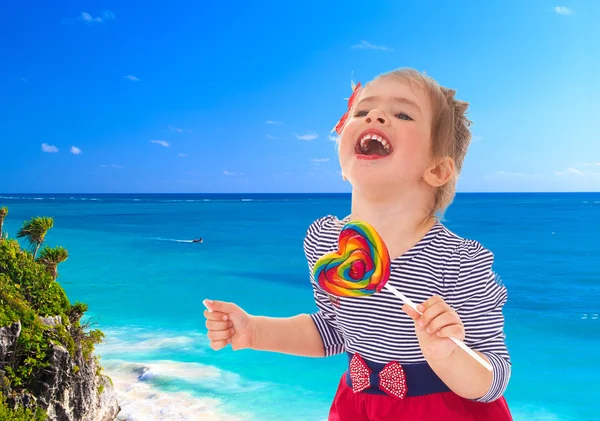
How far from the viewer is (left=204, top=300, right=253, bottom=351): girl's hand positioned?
6.48ft

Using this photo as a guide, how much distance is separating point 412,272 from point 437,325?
332mm

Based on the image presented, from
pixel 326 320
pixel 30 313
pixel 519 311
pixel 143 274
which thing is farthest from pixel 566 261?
pixel 326 320

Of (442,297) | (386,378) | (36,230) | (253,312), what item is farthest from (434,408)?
(253,312)

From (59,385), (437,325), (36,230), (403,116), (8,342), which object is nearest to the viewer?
(437,325)

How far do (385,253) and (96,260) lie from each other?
92.8 ft

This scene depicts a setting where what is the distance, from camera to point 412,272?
5.72 ft

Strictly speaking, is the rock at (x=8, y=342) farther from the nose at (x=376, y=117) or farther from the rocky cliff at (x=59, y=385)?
the nose at (x=376, y=117)

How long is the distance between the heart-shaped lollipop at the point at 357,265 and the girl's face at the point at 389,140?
0.72 feet

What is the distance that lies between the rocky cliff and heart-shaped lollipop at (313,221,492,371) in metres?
4.78

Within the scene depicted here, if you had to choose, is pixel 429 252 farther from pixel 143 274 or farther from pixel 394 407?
pixel 143 274

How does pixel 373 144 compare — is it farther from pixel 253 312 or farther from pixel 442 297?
pixel 253 312

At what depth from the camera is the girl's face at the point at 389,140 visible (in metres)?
1.73

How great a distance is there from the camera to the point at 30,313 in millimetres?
5875

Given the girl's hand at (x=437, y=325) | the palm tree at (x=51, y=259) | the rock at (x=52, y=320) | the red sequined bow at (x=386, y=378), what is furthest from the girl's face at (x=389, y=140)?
the palm tree at (x=51, y=259)
